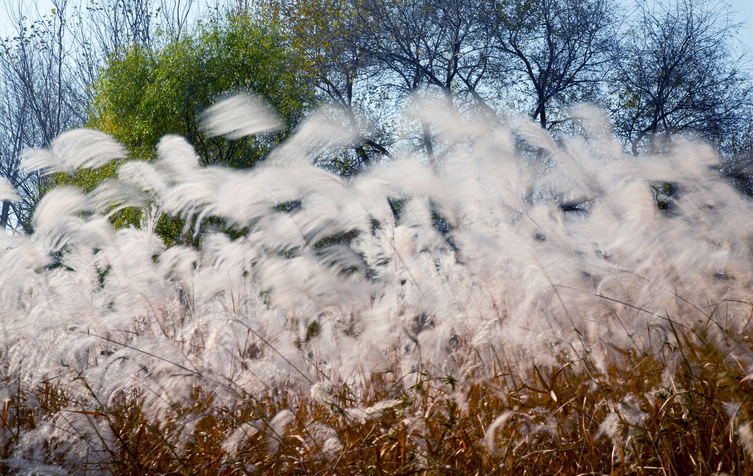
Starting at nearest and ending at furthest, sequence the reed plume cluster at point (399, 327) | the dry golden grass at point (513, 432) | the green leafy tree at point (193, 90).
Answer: the dry golden grass at point (513, 432), the reed plume cluster at point (399, 327), the green leafy tree at point (193, 90)

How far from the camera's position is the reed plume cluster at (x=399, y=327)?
4.76 ft

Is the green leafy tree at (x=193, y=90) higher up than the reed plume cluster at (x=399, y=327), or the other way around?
the green leafy tree at (x=193, y=90)

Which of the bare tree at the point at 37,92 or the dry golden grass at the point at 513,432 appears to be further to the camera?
the bare tree at the point at 37,92

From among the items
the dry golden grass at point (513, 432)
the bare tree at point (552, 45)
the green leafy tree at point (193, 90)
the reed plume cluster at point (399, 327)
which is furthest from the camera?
the bare tree at point (552, 45)

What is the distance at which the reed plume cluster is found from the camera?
1452 millimetres

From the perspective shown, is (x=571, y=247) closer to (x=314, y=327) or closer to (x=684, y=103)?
(x=314, y=327)

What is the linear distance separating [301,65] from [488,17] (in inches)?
173

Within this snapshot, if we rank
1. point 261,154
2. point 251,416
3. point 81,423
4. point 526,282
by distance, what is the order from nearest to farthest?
point 81,423 → point 251,416 → point 526,282 → point 261,154

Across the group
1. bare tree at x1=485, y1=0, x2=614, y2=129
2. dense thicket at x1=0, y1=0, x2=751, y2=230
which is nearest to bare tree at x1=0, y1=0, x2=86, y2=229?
dense thicket at x1=0, y1=0, x2=751, y2=230

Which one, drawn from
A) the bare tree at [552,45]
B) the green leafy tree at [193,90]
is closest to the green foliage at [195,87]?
the green leafy tree at [193,90]

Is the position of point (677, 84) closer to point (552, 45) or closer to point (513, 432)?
point (552, 45)

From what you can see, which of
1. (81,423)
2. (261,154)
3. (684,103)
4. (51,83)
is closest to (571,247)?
(81,423)

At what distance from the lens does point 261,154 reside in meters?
9.89

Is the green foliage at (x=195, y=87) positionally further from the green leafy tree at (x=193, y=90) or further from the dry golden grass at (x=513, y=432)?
the dry golden grass at (x=513, y=432)
